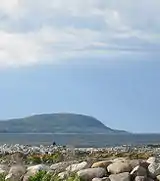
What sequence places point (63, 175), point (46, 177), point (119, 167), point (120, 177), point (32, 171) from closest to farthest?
point (46, 177), point (63, 175), point (120, 177), point (119, 167), point (32, 171)

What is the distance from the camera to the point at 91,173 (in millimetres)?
16156

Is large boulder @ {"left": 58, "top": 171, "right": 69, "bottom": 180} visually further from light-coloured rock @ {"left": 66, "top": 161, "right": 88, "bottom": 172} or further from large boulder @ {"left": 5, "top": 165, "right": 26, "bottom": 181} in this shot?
large boulder @ {"left": 5, "top": 165, "right": 26, "bottom": 181}

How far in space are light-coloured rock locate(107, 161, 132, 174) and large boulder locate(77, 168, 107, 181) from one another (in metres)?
0.19

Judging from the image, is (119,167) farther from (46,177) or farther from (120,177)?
(46,177)

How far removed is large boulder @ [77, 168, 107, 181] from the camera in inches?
632

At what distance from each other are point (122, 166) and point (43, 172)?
1.98 metres

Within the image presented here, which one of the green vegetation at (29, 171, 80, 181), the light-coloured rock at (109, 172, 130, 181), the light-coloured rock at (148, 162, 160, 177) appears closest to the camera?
the green vegetation at (29, 171, 80, 181)

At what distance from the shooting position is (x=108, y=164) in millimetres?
16984

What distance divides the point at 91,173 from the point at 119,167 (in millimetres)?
733

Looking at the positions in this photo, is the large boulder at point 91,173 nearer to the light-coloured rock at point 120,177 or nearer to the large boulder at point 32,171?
the light-coloured rock at point 120,177

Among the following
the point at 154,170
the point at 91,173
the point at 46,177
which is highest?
the point at 154,170

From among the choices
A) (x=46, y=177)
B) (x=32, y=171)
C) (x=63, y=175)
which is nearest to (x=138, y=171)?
(x=63, y=175)

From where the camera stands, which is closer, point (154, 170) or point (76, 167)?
point (154, 170)

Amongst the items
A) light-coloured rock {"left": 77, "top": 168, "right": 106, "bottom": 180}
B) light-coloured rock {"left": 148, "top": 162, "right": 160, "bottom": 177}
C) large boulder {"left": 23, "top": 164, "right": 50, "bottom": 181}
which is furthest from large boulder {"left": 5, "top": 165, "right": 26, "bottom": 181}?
light-coloured rock {"left": 148, "top": 162, "right": 160, "bottom": 177}
